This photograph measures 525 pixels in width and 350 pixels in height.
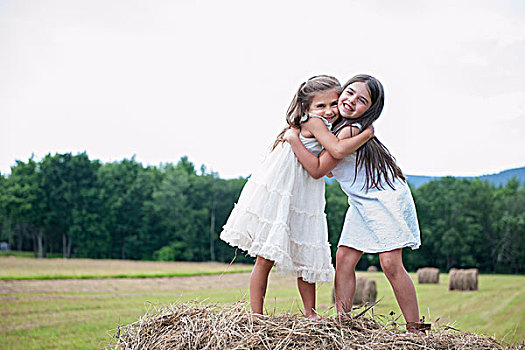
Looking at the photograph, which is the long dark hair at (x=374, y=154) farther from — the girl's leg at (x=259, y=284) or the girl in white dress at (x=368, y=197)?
the girl's leg at (x=259, y=284)

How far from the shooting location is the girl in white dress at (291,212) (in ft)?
8.83

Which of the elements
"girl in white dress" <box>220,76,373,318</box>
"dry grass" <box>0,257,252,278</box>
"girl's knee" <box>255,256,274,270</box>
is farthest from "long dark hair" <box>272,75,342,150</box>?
"dry grass" <box>0,257,252,278</box>

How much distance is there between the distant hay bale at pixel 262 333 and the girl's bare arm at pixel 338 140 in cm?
87

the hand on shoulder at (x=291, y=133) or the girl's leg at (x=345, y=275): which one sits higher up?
the hand on shoulder at (x=291, y=133)

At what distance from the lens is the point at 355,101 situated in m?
2.77

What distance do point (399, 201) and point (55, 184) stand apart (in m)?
40.8

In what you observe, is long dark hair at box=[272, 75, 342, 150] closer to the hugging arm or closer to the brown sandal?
the hugging arm

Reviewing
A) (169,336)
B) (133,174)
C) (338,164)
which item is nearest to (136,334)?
(169,336)

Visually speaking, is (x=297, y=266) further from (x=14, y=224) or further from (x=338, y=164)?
(x=14, y=224)

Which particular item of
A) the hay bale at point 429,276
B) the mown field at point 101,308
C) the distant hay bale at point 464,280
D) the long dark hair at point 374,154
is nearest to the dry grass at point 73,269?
the mown field at point 101,308

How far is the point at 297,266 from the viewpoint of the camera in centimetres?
283

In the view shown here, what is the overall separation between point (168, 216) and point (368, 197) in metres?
41.7

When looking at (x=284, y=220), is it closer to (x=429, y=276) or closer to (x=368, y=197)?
(x=368, y=197)

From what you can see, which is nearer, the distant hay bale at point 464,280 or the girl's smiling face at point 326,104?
the girl's smiling face at point 326,104
